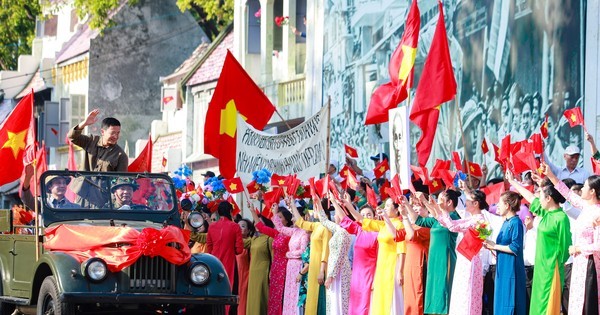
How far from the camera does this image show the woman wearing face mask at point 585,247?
13859 mm

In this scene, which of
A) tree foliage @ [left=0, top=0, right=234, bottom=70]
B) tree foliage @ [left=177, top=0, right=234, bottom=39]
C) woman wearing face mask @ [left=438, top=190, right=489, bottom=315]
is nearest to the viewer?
woman wearing face mask @ [left=438, top=190, right=489, bottom=315]

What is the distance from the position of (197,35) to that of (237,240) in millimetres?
33458

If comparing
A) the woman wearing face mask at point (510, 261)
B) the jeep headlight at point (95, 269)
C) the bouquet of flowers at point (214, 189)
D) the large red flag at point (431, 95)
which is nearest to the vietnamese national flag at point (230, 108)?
the bouquet of flowers at point (214, 189)

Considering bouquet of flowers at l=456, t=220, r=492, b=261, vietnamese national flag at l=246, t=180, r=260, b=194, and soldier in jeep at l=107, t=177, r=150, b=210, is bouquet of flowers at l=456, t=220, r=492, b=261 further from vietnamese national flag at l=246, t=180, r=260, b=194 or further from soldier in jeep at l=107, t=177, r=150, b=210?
vietnamese national flag at l=246, t=180, r=260, b=194

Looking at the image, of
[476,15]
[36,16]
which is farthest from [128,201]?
[36,16]

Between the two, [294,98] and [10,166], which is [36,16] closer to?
[294,98]

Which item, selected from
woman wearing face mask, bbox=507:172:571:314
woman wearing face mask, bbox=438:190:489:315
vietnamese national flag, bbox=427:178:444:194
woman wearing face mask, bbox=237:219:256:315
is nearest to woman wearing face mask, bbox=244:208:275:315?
woman wearing face mask, bbox=237:219:256:315

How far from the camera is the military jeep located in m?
14.4

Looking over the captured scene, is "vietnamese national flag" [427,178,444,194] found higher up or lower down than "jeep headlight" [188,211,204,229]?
higher up

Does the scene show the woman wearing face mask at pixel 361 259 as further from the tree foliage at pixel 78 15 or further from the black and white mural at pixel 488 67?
the tree foliage at pixel 78 15

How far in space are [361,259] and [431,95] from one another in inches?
92.1

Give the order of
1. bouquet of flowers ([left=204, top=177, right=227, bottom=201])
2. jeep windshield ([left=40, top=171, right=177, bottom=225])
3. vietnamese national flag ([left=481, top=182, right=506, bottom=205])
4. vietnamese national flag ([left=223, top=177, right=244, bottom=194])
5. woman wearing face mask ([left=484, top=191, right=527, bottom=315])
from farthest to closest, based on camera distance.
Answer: bouquet of flowers ([left=204, top=177, right=227, bottom=201])
vietnamese national flag ([left=223, top=177, right=244, bottom=194])
vietnamese national flag ([left=481, top=182, right=506, bottom=205])
jeep windshield ([left=40, top=171, right=177, bottom=225])
woman wearing face mask ([left=484, top=191, right=527, bottom=315])

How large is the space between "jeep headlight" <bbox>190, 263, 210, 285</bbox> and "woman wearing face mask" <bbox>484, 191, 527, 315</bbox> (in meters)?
2.95

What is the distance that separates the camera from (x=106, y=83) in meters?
52.1
